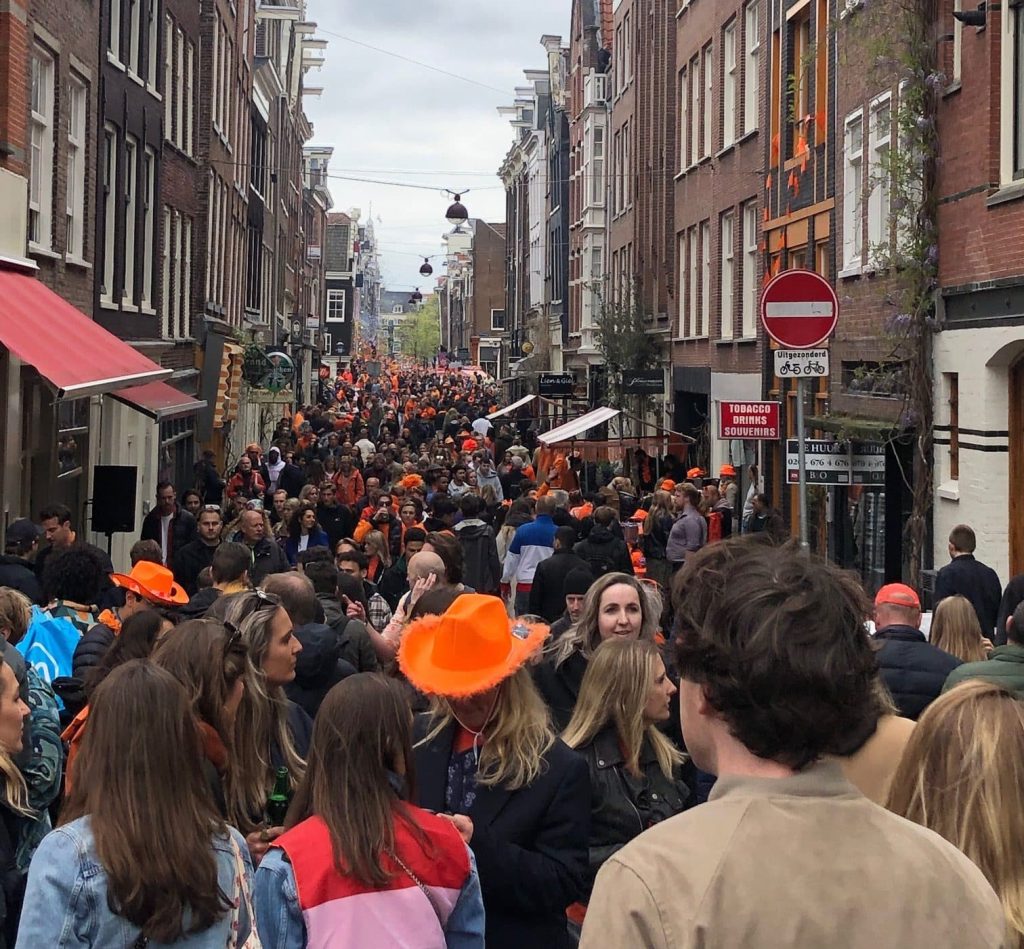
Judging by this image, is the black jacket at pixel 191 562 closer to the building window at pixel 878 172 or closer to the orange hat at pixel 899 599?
the orange hat at pixel 899 599

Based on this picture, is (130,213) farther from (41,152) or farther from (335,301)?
(335,301)

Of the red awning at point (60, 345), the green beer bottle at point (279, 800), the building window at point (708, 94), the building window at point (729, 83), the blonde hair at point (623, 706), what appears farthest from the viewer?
the building window at point (708, 94)

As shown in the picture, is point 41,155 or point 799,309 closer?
point 799,309

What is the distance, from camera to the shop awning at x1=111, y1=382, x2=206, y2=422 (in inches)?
720

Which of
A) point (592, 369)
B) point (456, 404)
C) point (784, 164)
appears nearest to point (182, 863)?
point (784, 164)

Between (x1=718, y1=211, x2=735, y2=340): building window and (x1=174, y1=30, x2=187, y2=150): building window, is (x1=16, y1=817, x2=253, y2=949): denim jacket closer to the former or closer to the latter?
(x1=174, y1=30, x2=187, y2=150): building window

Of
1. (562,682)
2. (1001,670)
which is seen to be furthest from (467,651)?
(1001,670)

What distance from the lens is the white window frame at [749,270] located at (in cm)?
2689

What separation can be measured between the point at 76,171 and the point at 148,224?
5.87 meters

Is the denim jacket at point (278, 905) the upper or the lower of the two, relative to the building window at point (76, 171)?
lower

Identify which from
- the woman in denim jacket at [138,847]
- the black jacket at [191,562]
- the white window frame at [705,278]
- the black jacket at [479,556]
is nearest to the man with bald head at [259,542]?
the black jacket at [191,562]

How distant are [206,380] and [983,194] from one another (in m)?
19.2

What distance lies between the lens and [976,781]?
3477 millimetres

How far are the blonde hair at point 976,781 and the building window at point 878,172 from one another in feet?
45.2
